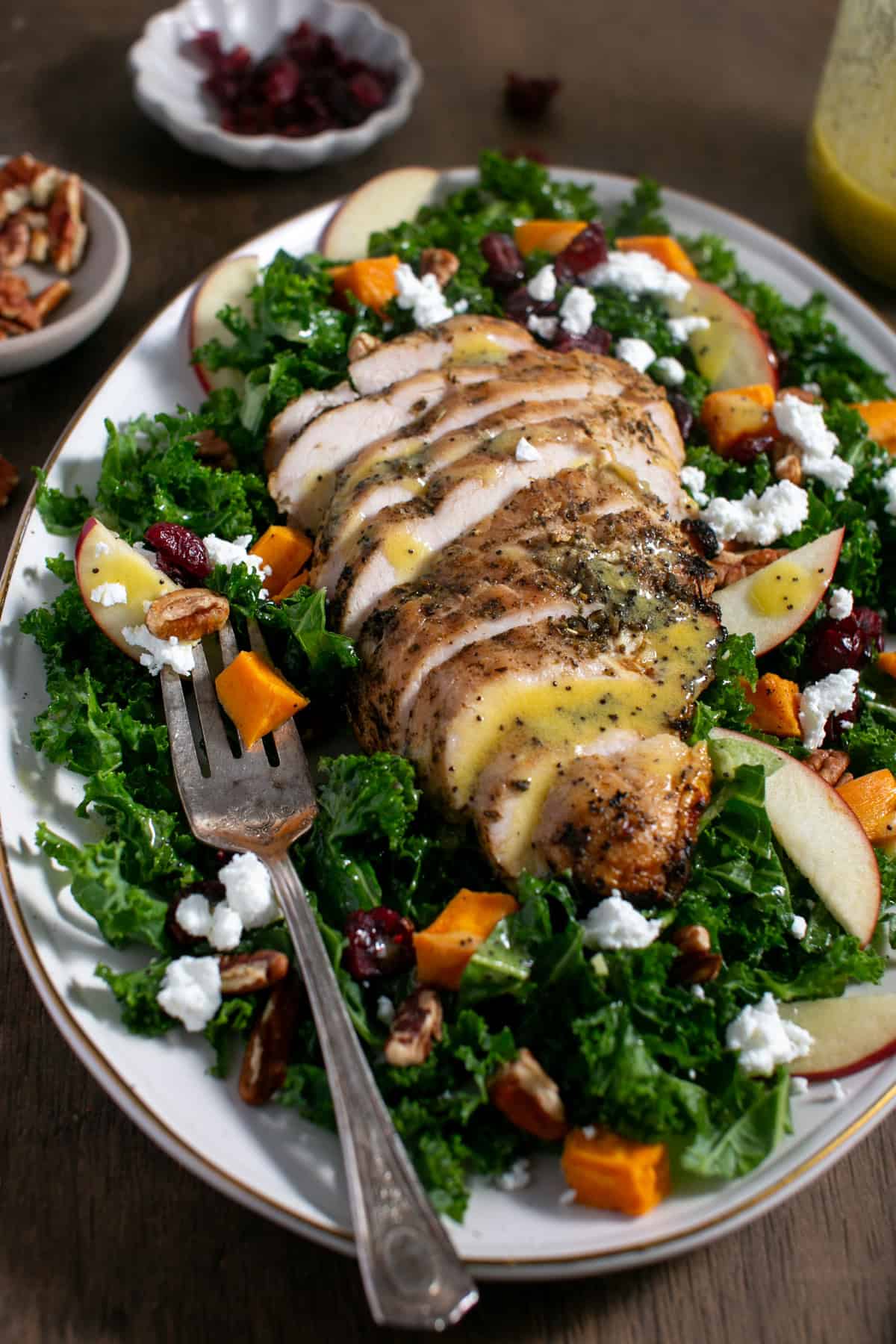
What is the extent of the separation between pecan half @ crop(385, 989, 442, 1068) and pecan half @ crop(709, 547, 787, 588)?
5.61 feet

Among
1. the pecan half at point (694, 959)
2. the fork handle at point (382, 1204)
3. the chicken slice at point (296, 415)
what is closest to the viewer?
the fork handle at point (382, 1204)

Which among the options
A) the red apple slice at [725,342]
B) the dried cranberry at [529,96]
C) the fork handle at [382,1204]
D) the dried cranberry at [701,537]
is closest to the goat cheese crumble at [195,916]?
the fork handle at [382,1204]

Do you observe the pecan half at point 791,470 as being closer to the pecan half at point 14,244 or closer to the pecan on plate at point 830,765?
Result: the pecan on plate at point 830,765

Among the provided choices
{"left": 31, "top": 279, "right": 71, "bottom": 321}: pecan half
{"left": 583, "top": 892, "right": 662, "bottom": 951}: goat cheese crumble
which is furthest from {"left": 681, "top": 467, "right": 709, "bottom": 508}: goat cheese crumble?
{"left": 31, "top": 279, "right": 71, "bottom": 321}: pecan half

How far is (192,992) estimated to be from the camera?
9.06ft

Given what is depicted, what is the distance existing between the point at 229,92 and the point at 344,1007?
16.0 feet

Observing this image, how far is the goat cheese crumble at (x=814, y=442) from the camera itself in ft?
13.5

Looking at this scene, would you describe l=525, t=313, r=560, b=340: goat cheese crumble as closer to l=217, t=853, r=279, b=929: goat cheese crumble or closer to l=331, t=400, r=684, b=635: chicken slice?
l=331, t=400, r=684, b=635: chicken slice

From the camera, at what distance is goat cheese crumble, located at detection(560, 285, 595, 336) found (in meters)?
4.38

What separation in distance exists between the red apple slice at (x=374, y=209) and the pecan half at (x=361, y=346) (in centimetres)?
76

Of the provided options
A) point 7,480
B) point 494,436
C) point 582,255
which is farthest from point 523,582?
point 7,480

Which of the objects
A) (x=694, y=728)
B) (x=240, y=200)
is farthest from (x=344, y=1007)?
(x=240, y=200)

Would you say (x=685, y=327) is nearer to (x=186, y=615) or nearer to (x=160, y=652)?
(x=186, y=615)

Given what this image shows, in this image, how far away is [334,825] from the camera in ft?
10.1
